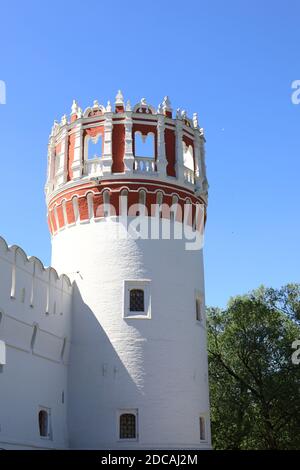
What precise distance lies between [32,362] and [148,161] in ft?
27.6

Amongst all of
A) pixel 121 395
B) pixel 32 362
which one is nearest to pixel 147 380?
pixel 121 395

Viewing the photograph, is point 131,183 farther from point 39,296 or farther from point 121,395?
point 121,395

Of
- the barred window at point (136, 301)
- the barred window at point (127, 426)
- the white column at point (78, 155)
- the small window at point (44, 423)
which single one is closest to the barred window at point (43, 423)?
the small window at point (44, 423)

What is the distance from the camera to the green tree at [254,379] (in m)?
28.8

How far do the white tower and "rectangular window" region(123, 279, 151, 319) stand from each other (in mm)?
Result: 34

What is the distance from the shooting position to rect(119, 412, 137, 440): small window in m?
19.1

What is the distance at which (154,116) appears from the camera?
→ 22.5 metres

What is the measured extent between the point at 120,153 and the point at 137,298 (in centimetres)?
529

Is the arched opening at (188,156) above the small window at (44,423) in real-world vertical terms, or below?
above

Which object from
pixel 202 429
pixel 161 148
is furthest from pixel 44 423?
pixel 161 148

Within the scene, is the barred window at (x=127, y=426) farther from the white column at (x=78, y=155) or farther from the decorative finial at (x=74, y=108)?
the decorative finial at (x=74, y=108)

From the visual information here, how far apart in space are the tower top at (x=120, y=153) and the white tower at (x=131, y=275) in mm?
41

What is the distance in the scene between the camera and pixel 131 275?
20672 mm

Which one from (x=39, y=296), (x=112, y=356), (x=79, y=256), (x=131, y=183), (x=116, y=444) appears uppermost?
(x=131, y=183)
